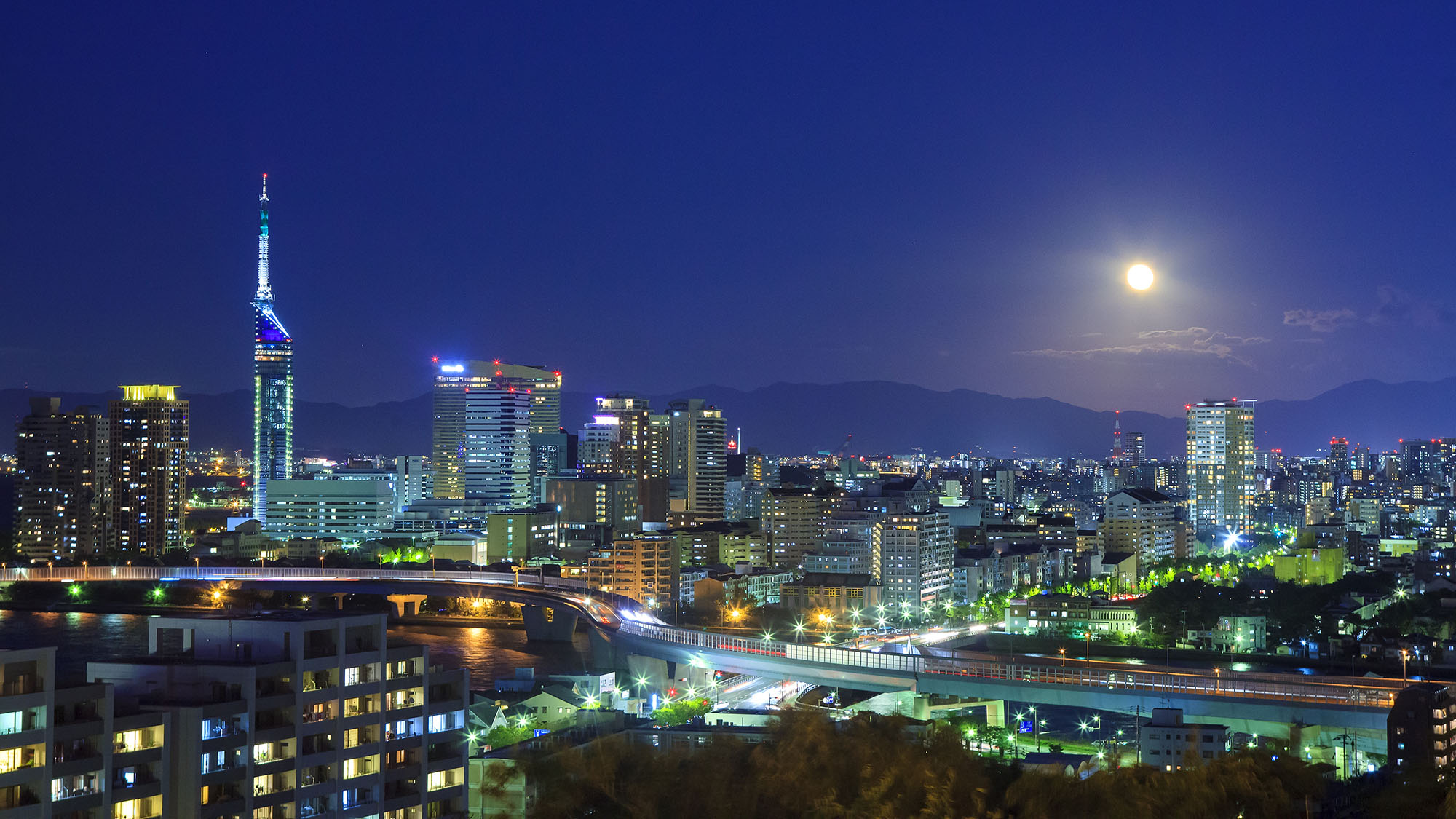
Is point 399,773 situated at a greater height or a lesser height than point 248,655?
lesser

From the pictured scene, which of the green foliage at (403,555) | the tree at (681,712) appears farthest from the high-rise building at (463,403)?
the tree at (681,712)

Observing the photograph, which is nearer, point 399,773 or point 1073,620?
point 399,773

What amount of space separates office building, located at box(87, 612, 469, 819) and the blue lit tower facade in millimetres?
40140

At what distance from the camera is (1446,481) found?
57375mm

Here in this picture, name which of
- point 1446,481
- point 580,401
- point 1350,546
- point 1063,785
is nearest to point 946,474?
point 1446,481

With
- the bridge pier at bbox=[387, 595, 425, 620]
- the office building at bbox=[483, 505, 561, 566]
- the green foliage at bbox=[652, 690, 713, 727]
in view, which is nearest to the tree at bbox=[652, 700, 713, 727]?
the green foliage at bbox=[652, 690, 713, 727]

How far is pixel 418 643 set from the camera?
1739 centimetres

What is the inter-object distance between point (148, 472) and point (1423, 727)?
29.3m

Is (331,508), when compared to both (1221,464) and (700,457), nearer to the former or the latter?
(700,457)

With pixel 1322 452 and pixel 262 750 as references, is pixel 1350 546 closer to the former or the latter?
pixel 262 750

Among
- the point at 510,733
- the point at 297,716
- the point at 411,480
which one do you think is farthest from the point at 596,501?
the point at 297,716

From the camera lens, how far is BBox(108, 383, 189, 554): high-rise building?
113 ft

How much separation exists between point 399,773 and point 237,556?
27.7m

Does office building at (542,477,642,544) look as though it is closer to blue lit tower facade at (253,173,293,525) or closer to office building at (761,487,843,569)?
office building at (761,487,843,569)
